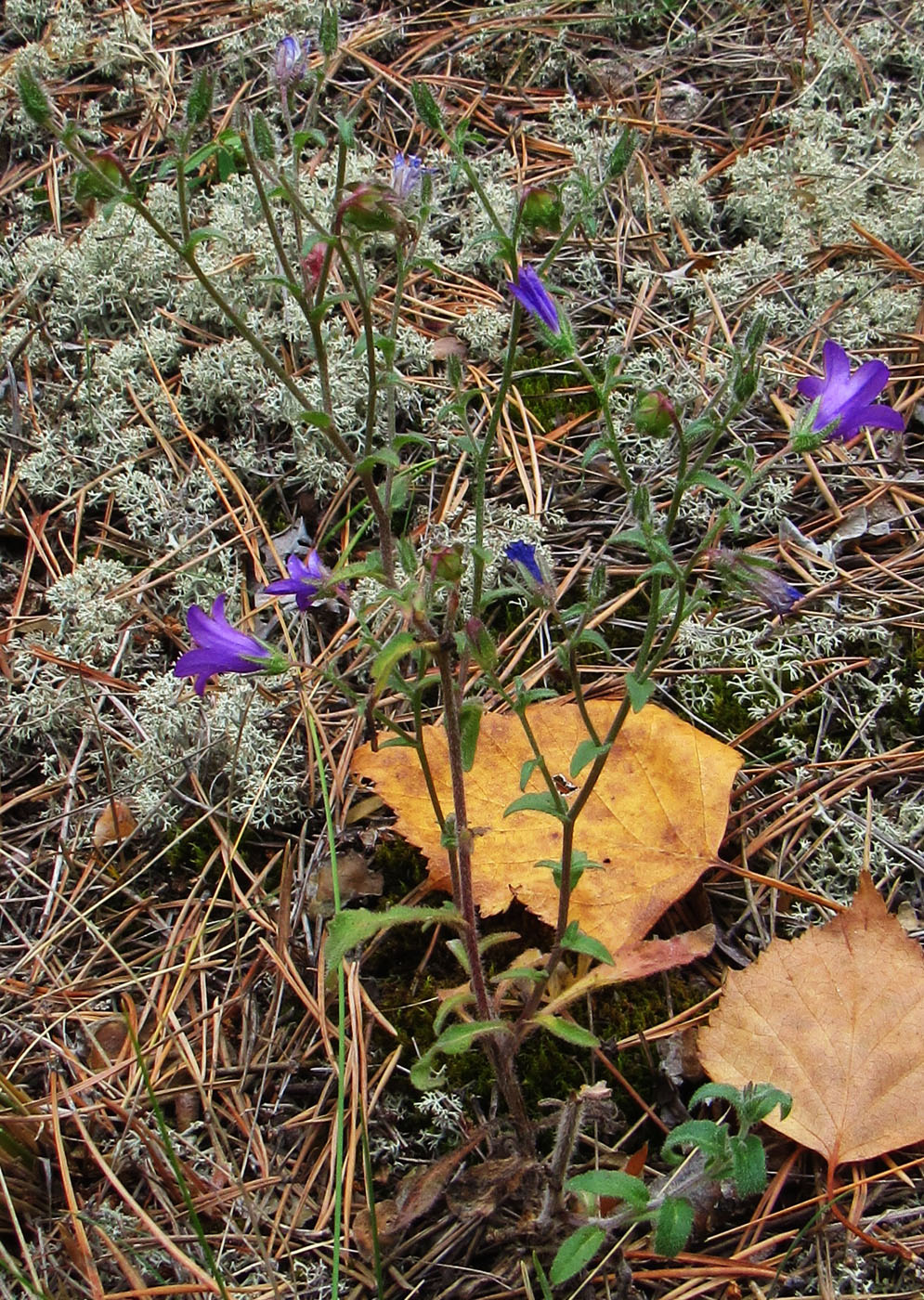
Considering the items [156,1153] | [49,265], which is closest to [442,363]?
[49,265]

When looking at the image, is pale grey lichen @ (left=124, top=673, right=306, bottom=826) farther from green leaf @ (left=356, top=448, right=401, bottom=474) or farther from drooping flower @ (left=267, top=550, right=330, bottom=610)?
green leaf @ (left=356, top=448, right=401, bottom=474)

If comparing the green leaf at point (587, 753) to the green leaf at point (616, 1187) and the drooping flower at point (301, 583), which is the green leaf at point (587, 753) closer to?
the drooping flower at point (301, 583)

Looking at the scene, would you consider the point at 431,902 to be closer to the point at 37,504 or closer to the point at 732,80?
the point at 37,504

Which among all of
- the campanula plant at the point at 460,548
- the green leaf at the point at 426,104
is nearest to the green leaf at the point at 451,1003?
the campanula plant at the point at 460,548

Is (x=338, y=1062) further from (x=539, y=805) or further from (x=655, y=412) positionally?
(x=655, y=412)

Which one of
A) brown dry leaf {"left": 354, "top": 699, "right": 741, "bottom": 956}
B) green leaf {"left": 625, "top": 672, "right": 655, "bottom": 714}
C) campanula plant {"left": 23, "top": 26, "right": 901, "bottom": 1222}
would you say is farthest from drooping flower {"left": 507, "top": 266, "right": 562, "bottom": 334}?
brown dry leaf {"left": 354, "top": 699, "right": 741, "bottom": 956}

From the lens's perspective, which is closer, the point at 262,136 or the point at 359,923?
the point at 359,923

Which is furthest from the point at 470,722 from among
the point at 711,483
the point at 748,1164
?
the point at 748,1164
